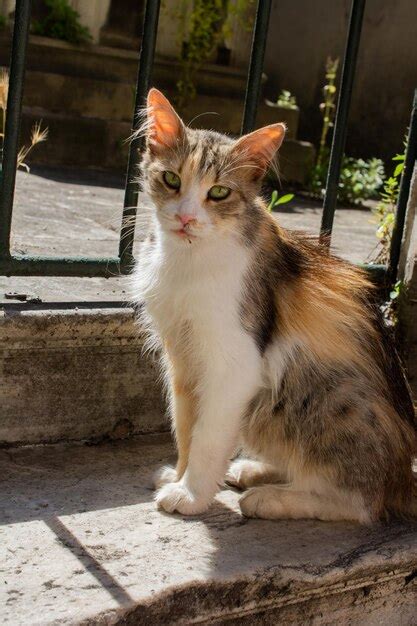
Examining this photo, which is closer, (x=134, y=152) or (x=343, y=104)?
(x=134, y=152)

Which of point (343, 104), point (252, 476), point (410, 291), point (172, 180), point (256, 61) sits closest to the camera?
point (172, 180)

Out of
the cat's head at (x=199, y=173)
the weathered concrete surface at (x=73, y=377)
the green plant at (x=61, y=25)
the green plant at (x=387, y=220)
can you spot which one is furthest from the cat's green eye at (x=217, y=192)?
the green plant at (x=61, y=25)

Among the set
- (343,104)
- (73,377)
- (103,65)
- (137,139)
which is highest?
(103,65)

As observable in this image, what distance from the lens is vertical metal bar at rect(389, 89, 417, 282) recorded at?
335 centimetres

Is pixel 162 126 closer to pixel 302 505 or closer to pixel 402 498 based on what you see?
pixel 302 505

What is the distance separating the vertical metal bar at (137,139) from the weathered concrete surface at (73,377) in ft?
0.93

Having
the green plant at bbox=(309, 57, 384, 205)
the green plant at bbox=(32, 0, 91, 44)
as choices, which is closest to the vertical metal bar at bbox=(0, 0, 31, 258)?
the green plant at bbox=(309, 57, 384, 205)

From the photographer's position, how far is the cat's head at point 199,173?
2.47 meters

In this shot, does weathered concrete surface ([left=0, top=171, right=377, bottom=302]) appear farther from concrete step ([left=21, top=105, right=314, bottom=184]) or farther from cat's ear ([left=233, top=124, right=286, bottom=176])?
cat's ear ([left=233, top=124, right=286, bottom=176])

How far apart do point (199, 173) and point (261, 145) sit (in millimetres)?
198

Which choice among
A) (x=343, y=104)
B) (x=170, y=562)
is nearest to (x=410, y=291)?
(x=343, y=104)

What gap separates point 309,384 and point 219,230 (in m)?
0.52

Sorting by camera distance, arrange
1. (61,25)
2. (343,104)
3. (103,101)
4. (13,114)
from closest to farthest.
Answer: (13,114) < (343,104) < (61,25) < (103,101)

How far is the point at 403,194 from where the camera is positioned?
3.39 m
